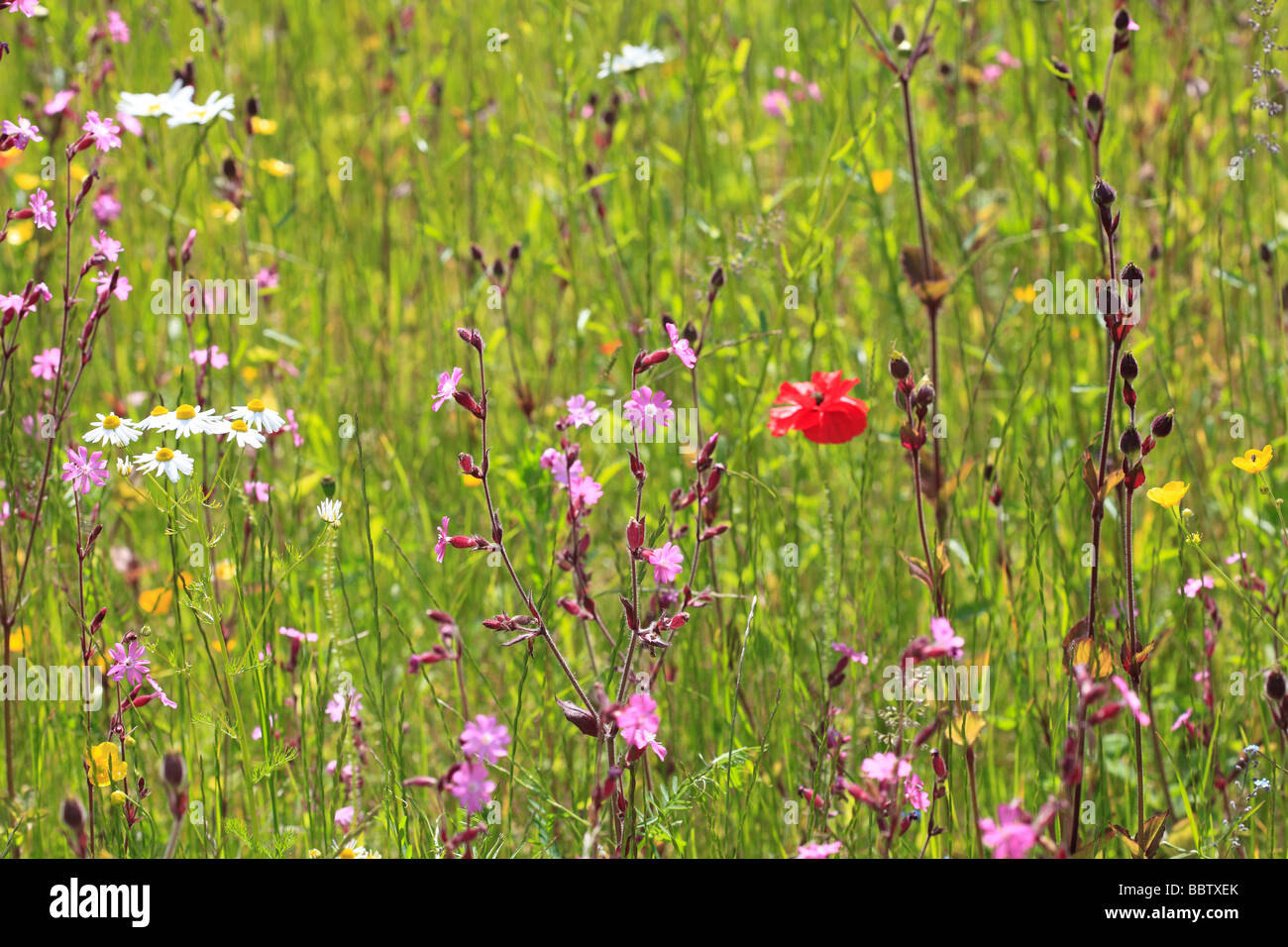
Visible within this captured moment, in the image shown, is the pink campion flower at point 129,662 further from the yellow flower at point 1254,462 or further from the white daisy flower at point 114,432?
the yellow flower at point 1254,462

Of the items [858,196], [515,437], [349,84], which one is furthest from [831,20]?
[349,84]

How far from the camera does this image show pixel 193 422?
184cm

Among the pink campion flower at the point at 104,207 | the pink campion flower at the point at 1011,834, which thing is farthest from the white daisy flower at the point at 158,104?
the pink campion flower at the point at 1011,834

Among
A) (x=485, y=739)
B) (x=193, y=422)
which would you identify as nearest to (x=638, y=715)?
(x=485, y=739)

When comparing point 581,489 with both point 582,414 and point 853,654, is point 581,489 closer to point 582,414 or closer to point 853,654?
point 582,414

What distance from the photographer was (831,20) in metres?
3.09

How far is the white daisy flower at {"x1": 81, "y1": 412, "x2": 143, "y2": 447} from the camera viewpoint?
6.05ft

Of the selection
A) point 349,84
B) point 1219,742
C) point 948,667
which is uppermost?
point 349,84

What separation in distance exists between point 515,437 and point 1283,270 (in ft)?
7.81

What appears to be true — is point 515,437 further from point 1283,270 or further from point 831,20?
point 1283,270

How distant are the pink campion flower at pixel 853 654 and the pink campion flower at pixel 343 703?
86cm

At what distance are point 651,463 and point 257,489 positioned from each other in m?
0.91

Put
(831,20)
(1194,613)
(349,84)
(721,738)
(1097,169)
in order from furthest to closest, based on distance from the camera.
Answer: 1. (349,84)
2. (831,20)
3. (1194,613)
4. (1097,169)
5. (721,738)

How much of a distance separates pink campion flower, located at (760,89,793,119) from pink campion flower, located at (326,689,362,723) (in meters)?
2.21
